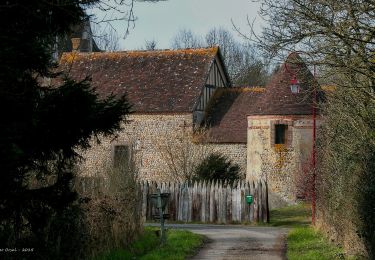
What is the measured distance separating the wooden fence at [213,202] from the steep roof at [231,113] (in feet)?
20.9

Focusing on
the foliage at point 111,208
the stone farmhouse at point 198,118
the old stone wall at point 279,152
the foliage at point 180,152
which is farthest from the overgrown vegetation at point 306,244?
the foliage at point 180,152

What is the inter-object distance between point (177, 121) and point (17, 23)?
2623 centimetres

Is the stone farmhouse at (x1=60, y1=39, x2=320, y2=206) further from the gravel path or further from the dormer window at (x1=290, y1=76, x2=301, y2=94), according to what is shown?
the gravel path

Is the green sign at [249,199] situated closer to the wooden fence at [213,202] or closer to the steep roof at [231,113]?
the wooden fence at [213,202]

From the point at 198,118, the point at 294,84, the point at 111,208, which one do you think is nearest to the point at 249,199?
the point at 294,84

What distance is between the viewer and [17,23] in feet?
23.6

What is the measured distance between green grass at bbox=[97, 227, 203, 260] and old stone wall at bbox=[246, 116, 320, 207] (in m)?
15.0

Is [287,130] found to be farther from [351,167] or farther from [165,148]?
[351,167]

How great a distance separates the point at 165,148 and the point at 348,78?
2228 centimetres

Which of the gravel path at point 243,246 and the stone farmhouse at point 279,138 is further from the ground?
the stone farmhouse at point 279,138

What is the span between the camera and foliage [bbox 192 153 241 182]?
28.6 meters

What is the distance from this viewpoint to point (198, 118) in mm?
33906

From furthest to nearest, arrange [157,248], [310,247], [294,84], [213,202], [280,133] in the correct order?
[280,133] → [213,202] → [294,84] → [310,247] → [157,248]

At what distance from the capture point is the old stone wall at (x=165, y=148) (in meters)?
31.0
